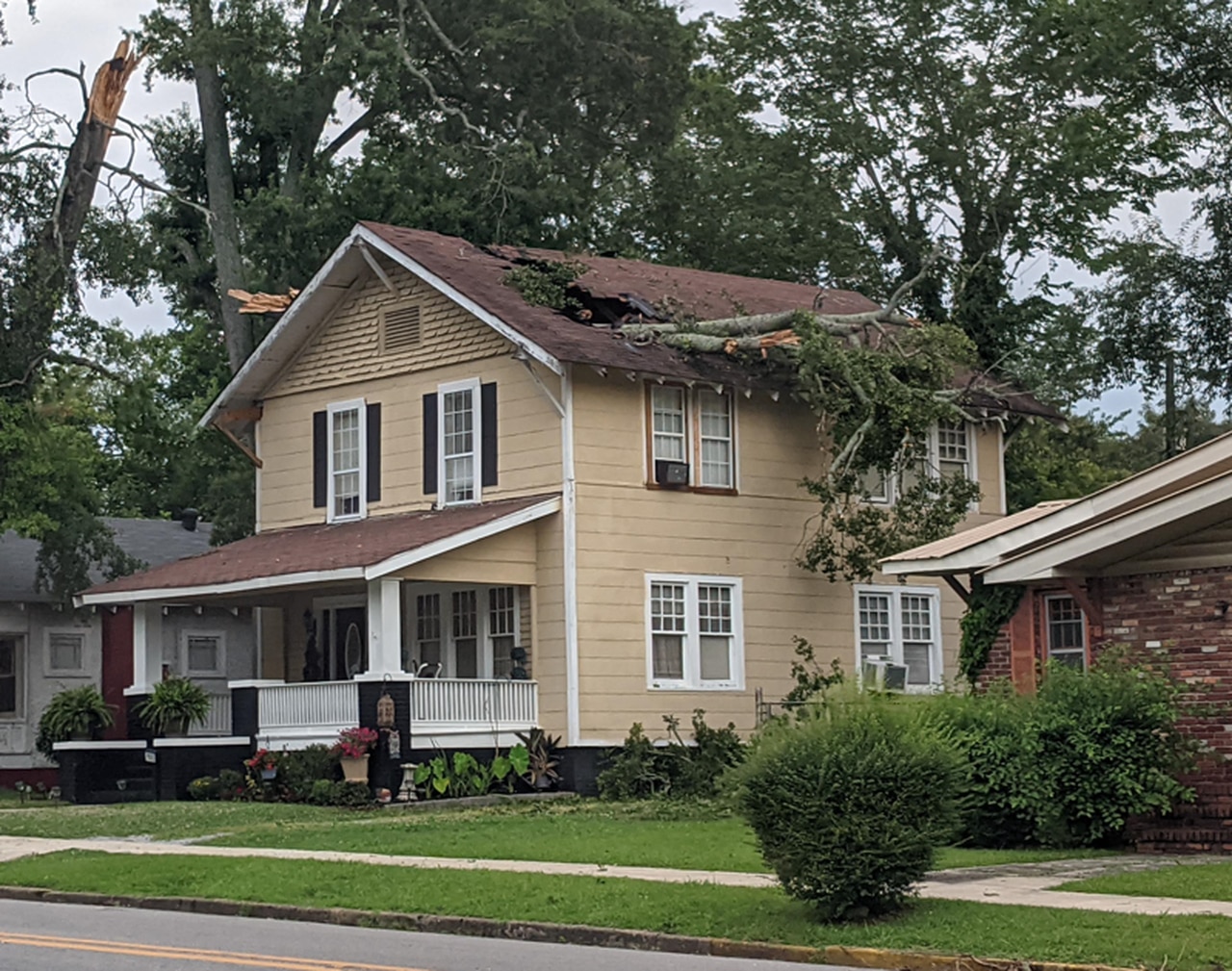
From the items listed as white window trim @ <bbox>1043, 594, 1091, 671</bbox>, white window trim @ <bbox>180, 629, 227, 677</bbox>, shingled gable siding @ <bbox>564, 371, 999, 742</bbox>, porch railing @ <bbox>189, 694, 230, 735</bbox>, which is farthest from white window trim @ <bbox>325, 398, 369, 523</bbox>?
white window trim @ <bbox>1043, 594, 1091, 671</bbox>

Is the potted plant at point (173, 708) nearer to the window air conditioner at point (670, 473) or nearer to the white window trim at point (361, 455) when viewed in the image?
the white window trim at point (361, 455)

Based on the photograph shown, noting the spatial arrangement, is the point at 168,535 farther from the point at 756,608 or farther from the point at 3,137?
the point at 756,608

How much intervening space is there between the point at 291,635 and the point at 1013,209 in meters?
21.2

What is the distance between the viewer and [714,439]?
3153cm

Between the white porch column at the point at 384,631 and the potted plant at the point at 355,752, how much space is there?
0.83 metres

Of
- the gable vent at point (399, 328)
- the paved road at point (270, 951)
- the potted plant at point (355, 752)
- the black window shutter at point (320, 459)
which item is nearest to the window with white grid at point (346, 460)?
the black window shutter at point (320, 459)

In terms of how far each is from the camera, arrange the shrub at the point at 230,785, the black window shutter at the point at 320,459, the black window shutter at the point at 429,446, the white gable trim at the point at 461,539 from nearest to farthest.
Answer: the white gable trim at the point at 461,539
the shrub at the point at 230,785
the black window shutter at the point at 429,446
the black window shutter at the point at 320,459

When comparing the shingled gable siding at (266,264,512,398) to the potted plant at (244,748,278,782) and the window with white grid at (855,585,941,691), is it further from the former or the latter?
the window with white grid at (855,585,941,691)

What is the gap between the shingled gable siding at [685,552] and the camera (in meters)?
29.7

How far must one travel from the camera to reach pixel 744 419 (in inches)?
1257

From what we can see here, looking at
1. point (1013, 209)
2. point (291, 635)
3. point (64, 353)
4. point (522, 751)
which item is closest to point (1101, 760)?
point (522, 751)

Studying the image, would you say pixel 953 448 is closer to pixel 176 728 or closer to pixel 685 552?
pixel 685 552

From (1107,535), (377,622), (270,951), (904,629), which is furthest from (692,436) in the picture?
(270,951)

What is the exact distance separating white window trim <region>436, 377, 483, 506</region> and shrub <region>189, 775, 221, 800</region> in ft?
18.3
